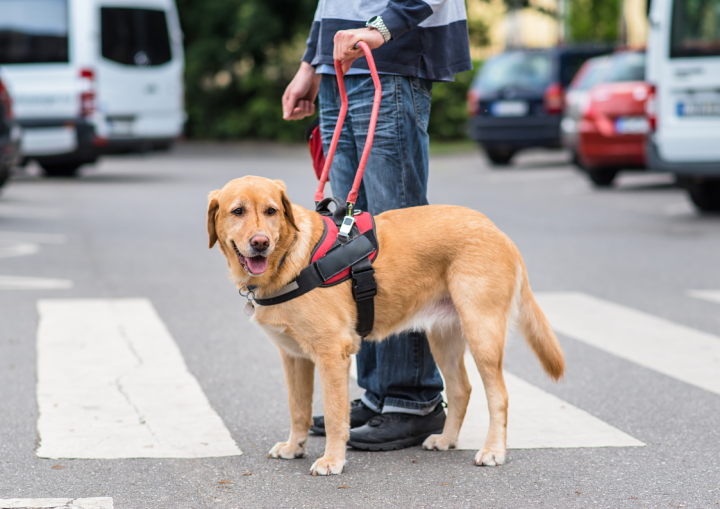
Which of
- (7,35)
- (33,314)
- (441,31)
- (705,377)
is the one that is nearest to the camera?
(441,31)

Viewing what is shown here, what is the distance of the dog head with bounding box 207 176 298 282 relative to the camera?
129 inches

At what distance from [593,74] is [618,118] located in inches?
58.0

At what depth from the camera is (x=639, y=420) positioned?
13.7 feet

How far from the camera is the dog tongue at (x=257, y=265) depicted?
3316mm

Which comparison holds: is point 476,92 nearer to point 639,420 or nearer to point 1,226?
point 1,226

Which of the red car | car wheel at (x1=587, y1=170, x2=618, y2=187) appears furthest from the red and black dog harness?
car wheel at (x1=587, y1=170, x2=618, y2=187)

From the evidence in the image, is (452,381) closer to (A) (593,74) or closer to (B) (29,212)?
(B) (29,212)

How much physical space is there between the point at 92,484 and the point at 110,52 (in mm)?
14636

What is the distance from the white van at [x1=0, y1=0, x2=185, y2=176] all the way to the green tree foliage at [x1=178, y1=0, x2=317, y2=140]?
10803 mm

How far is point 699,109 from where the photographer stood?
33.7 ft

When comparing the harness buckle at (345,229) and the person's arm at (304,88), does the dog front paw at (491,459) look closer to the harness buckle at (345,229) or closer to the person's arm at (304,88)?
the harness buckle at (345,229)

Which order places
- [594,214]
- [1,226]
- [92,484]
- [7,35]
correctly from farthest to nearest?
1. [7,35]
2. [594,214]
3. [1,226]
4. [92,484]

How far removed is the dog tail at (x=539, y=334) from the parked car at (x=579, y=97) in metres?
10.8

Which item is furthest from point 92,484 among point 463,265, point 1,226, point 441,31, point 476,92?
point 476,92
